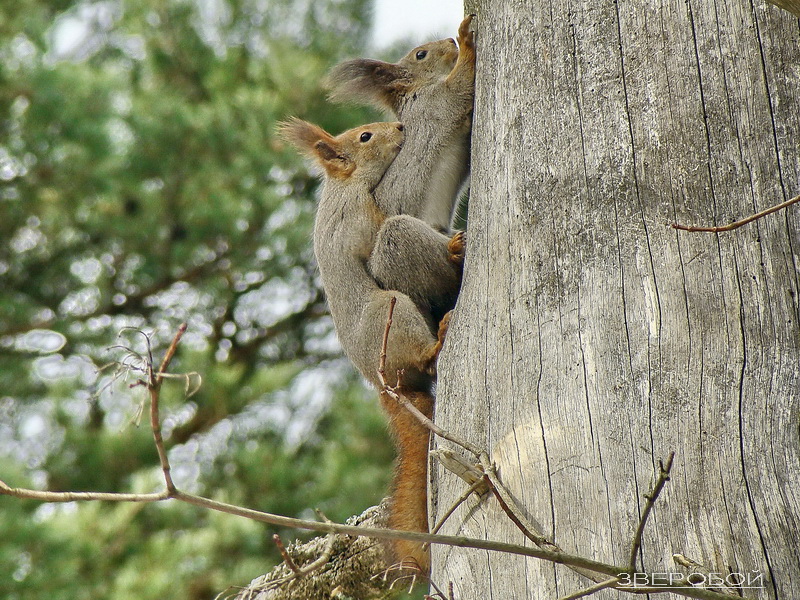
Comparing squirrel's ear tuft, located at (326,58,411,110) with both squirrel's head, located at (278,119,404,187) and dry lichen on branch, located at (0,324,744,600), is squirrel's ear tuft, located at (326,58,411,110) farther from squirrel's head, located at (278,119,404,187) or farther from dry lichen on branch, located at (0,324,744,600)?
dry lichen on branch, located at (0,324,744,600)

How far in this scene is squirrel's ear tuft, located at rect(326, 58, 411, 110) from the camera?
3420 mm

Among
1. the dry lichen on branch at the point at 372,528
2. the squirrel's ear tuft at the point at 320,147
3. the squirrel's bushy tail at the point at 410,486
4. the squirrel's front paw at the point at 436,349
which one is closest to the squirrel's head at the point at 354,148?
the squirrel's ear tuft at the point at 320,147

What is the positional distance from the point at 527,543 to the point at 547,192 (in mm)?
787

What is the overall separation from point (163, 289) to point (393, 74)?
339 centimetres

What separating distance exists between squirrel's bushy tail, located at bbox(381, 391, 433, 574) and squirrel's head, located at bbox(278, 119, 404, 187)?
1.04 m

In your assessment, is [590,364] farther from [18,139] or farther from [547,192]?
[18,139]

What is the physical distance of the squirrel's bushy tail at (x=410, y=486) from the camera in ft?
7.59

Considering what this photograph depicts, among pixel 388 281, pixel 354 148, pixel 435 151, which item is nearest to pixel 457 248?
pixel 388 281

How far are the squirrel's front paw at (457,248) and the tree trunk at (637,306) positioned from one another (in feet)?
1.71

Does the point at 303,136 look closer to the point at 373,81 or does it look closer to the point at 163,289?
the point at 373,81

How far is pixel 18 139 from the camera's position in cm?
534

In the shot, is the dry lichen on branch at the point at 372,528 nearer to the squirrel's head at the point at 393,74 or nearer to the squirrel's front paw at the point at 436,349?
the squirrel's front paw at the point at 436,349

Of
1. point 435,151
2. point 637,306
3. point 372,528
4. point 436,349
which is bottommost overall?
point 372,528

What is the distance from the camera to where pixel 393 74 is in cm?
344
